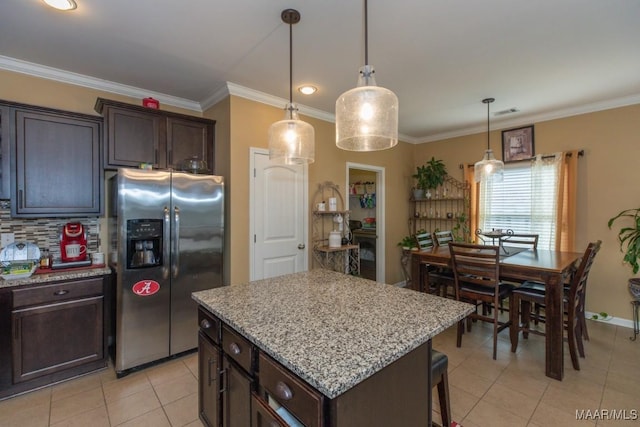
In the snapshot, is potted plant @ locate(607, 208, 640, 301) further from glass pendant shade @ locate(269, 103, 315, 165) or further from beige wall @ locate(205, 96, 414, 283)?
glass pendant shade @ locate(269, 103, 315, 165)

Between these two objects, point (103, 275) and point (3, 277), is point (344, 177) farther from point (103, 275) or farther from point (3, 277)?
point (3, 277)

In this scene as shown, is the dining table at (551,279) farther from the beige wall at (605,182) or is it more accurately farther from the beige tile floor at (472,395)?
the beige wall at (605,182)

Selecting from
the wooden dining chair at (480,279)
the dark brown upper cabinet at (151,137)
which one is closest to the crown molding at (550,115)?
the wooden dining chair at (480,279)

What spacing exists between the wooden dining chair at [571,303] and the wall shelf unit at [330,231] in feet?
5.96

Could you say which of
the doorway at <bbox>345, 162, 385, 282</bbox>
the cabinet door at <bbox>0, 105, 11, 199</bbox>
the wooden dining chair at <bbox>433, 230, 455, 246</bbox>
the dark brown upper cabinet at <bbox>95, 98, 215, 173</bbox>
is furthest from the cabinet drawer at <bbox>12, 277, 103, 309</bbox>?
the wooden dining chair at <bbox>433, 230, 455, 246</bbox>

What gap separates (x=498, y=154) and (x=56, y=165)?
5255 millimetres

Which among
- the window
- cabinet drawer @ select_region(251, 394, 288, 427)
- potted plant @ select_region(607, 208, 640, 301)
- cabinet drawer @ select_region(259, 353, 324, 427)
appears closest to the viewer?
cabinet drawer @ select_region(259, 353, 324, 427)

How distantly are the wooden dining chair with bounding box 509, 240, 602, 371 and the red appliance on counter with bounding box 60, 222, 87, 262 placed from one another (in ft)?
13.4

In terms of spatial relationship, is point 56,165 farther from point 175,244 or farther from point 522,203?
point 522,203

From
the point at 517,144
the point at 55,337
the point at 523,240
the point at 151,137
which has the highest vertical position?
the point at 517,144

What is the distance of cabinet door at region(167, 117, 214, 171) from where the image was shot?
2.94m

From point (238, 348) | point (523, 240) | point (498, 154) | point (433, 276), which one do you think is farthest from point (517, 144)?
point (238, 348)

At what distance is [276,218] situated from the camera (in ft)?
10.8

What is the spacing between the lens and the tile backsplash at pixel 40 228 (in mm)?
2459
